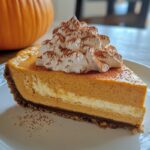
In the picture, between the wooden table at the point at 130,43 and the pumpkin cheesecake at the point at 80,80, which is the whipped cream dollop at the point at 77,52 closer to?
the pumpkin cheesecake at the point at 80,80

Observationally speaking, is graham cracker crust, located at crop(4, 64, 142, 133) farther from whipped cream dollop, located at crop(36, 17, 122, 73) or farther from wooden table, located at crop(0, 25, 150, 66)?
wooden table, located at crop(0, 25, 150, 66)

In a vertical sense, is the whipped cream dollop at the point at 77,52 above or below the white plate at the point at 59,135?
above

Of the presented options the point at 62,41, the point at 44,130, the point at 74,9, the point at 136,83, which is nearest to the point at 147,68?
the point at 136,83

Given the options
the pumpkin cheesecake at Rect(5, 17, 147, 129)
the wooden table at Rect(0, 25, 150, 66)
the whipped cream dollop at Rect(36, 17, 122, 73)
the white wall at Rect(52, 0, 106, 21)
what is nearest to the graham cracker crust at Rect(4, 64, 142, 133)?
the pumpkin cheesecake at Rect(5, 17, 147, 129)

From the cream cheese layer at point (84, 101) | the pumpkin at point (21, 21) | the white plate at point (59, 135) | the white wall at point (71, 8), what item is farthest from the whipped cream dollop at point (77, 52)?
the white wall at point (71, 8)

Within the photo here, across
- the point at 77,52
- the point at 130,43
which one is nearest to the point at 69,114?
the point at 77,52

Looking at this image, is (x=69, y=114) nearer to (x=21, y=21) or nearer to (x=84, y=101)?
(x=84, y=101)

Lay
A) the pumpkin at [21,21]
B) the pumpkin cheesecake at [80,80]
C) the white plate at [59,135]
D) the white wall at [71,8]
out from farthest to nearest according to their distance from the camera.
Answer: the white wall at [71,8], the pumpkin at [21,21], the pumpkin cheesecake at [80,80], the white plate at [59,135]
